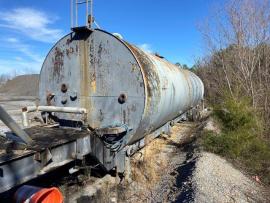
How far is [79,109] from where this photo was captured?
596 cm

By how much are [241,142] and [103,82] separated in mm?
4568

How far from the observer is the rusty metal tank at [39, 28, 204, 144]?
19.3ft

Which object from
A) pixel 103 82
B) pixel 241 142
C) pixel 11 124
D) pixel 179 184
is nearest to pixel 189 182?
pixel 179 184

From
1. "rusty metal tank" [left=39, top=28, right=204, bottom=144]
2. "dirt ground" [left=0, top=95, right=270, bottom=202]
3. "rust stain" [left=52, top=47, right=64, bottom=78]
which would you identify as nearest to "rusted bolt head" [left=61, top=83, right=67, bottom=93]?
"rusty metal tank" [left=39, top=28, right=204, bottom=144]

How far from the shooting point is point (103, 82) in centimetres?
617

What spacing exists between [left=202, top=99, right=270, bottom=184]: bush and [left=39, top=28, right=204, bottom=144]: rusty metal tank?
2.84m

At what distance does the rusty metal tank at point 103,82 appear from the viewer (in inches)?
232

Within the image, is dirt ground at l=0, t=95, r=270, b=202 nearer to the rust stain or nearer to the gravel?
the gravel

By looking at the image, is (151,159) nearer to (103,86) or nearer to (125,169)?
(125,169)

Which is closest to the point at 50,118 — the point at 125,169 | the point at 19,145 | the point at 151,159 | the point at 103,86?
the point at 103,86

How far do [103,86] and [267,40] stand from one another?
13764 mm

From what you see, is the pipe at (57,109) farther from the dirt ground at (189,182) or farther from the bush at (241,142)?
the bush at (241,142)

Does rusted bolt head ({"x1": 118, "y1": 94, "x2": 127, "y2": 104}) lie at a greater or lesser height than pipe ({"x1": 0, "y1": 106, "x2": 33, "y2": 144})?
greater

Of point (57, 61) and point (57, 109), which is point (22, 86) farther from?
point (57, 109)
